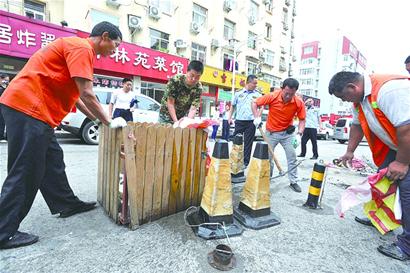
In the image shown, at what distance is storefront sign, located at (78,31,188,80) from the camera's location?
12.1 meters

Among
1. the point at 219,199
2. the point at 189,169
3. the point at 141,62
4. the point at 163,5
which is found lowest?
the point at 219,199

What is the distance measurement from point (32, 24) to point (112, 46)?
10.5 meters

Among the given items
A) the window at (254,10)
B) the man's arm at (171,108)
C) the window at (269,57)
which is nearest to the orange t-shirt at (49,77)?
the man's arm at (171,108)

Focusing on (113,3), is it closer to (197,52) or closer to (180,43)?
(180,43)

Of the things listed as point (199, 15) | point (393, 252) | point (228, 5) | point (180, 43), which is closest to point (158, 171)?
point (393, 252)

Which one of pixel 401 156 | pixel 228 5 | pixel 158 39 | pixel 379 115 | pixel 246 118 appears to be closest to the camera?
pixel 401 156

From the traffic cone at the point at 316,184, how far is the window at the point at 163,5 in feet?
47.0

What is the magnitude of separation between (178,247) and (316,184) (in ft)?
6.61

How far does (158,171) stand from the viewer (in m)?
2.42

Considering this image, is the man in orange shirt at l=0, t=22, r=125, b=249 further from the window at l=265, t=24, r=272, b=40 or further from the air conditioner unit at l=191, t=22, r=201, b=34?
the window at l=265, t=24, r=272, b=40

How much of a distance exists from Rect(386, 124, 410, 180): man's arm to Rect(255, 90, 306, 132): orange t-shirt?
1977mm

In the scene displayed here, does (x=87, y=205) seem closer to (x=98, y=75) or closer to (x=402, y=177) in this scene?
(x=402, y=177)

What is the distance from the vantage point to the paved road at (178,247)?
71.2 inches

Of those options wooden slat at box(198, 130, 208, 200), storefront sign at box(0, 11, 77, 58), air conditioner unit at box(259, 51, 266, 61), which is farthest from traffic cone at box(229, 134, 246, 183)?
air conditioner unit at box(259, 51, 266, 61)
